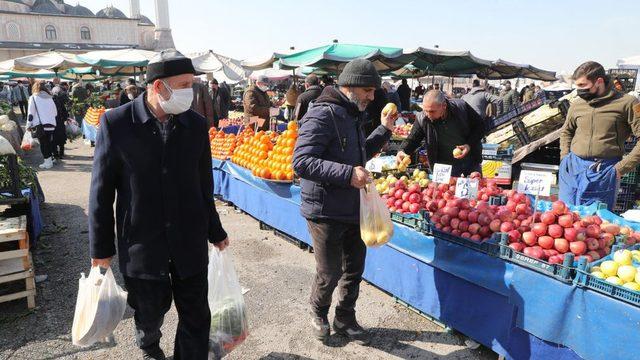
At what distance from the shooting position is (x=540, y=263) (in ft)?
8.50

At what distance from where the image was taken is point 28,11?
67.6 meters

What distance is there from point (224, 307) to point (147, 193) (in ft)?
3.24

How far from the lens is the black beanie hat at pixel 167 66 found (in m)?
2.07

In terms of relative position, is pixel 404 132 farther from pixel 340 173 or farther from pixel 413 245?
pixel 340 173

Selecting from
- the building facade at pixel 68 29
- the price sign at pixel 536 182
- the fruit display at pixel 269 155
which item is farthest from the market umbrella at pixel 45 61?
the building facade at pixel 68 29

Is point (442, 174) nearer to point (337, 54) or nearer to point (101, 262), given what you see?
point (101, 262)

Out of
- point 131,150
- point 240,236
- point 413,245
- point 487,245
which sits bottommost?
point 240,236

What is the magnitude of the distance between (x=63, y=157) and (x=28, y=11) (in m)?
74.5

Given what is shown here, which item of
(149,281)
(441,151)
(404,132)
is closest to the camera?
(149,281)

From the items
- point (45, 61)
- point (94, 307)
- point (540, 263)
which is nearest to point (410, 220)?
point (540, 263)

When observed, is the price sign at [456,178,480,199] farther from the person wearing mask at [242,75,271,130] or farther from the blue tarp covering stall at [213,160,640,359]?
the person wearing mask at [242,75,271,130]

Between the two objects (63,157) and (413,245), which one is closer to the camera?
(413,245)

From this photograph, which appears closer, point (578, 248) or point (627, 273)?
point (627, 273)

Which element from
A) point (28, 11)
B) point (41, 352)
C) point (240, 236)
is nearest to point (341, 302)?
point (41, 352)
